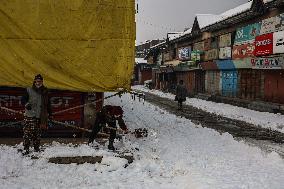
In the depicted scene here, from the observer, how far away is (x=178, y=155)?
9.03 meters

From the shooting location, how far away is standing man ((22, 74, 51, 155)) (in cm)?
829

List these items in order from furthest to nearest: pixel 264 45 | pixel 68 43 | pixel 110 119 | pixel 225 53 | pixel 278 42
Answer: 1. pixel 225 53
2. pixel 264 45
3. pixel 278 42
4. pixel 68 43
5. pixel 110 119

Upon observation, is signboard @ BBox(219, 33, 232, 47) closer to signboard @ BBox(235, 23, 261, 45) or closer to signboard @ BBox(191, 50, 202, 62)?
signboard @ BBox(235, 23, 261, 45)

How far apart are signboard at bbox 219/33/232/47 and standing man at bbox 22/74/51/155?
19408mm

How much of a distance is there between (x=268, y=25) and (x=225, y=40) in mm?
6453

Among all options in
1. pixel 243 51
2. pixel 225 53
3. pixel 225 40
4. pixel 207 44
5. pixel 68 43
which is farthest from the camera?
pixel 207 44

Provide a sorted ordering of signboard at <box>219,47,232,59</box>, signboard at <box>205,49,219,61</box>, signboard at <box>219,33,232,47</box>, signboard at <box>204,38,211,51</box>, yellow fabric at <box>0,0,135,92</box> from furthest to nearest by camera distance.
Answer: signboard at <box>204,38,211,51</box>, signboard at <box>205,49,219,61</box>, signboard at <box>219,33,232,47</box>, signboard at <box>219,47,232,59</box>, yellow fabric at <box>0,0,135,92</box>

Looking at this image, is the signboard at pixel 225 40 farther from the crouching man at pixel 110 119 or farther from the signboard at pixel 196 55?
the crouching man at pixel 110 119

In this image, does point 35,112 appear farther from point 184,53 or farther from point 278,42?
point 184,53

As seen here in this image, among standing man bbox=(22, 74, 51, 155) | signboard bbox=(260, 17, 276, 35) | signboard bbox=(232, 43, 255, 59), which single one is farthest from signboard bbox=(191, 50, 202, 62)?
standing man bbox=(22, 74, 51, 155)

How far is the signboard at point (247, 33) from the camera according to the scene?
21.7 meters

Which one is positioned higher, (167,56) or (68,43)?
(167,56)

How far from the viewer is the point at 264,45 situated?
20.4 m

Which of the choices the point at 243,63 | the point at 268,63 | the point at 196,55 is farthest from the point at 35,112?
the point at 196,55
